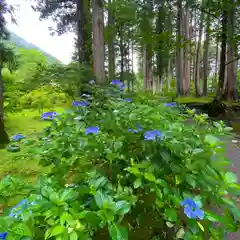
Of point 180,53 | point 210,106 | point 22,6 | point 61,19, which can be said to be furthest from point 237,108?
point 61,19

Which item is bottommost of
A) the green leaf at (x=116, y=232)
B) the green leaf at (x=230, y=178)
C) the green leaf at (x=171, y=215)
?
the green leaf at (x=171, y=215)

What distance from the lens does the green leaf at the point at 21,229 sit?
1.77 feet

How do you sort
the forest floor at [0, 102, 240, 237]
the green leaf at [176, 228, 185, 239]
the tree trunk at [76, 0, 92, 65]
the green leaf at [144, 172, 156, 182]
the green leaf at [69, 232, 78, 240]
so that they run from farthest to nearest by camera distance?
the tree trunk at [76, 0, 92, 65] < the forest floor at [0, 102, 240, 237] < the green leaf at [176, 228, 185, 239] < the green leaf at [144, 172, 156, 182] < the green leaf at [69, 232, 78, 240]

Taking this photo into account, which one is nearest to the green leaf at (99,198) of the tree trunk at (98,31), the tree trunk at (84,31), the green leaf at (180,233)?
the green leaf at (180,233)

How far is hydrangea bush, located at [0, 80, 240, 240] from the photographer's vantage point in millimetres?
611

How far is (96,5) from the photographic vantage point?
352cm

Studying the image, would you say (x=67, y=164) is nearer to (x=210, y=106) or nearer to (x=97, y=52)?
(x=97, y=52)

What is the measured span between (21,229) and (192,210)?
46 cm

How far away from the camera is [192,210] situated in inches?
27.3

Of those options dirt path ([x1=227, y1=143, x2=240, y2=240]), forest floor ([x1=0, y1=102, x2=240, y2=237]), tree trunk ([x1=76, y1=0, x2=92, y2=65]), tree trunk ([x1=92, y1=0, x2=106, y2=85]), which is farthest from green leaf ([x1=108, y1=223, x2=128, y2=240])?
tree trunk ([x1=76, y1=0, x2=92, y2=65])

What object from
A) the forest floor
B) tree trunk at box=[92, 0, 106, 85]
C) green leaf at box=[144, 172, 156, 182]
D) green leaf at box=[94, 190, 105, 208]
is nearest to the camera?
green leaf at box=[94, 190, 105, 208]

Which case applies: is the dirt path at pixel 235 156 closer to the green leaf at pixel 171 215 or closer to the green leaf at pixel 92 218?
the green leaf at pixel 171 215

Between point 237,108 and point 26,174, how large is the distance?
7.29 m

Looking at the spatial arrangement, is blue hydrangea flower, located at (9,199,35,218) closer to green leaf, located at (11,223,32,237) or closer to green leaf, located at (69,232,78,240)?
green leaf, located at (11,223,32,237)
